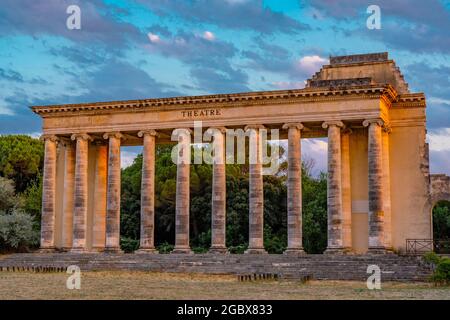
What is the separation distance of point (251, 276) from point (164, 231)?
3085 centimetres

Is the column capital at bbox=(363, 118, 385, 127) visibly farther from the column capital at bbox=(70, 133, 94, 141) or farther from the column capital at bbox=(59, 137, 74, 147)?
the column capital at bbox=(59, 137, 74, 147)

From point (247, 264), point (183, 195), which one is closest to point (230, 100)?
A: point (183, 195)

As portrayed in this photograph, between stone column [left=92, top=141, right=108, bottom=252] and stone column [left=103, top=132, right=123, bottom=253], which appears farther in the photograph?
stone column [left=92, top=141, right=108, bottom=252]

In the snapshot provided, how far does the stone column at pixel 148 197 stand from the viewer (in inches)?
1892

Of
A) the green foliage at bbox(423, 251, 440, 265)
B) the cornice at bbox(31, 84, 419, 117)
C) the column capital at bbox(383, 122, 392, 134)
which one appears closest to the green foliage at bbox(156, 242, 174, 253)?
the cornice at bbox(31, 84, 419, 117)

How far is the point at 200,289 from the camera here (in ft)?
98.4

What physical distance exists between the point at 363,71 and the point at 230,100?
910cm

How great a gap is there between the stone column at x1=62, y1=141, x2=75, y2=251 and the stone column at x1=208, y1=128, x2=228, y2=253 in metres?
11.9

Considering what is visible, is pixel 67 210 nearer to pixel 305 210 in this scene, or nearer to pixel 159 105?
pixel 159 105

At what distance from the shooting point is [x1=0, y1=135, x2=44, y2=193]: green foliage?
74812mm

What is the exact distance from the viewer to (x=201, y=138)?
159 feet

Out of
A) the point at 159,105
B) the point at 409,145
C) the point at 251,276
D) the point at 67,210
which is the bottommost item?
the point at 251,276

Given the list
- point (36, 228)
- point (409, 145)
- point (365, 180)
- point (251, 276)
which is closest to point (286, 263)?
point (251, 276)

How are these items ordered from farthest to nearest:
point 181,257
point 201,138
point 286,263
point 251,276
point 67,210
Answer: point 67,210 < point 201,138 < point 181,257 < point 286,263 < point 251,276
